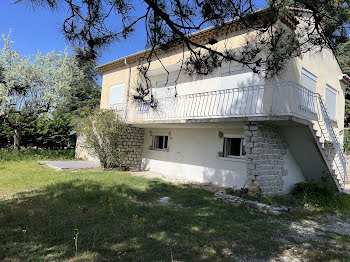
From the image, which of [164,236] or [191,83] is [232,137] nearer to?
[191,83]

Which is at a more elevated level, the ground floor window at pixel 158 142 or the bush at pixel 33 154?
the ground floor window at pixel 158 142

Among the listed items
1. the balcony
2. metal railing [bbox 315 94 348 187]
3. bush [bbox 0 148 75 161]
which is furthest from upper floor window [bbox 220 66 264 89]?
bush [bbox 0 148 75 161]

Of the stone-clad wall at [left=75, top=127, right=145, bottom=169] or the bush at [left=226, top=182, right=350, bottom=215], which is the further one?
the stone-clad wall at [left=75, top=127, right=145, bottom=169]

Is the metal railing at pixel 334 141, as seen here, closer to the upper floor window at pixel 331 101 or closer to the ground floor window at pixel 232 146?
the ground floor window at pixel 232 146

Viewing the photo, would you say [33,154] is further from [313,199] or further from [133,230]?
[313,199]

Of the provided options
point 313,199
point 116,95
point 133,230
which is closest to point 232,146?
point 313,199

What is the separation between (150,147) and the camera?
12656 millimetres

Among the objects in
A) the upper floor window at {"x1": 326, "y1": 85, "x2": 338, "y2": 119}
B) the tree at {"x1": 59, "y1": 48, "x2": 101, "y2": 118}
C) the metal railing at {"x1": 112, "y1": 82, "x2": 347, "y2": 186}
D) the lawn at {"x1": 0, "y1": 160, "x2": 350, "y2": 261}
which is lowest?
the lawn at {"x1": 0, "y1": 160, "x2": 350, "y2": 261}

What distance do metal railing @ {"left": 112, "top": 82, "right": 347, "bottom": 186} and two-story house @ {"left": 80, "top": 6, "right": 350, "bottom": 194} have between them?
32 mm

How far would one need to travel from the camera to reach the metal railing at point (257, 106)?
24.4 feet

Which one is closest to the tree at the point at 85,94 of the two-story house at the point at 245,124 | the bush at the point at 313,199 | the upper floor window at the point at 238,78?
the two-story house at the point at 245,124

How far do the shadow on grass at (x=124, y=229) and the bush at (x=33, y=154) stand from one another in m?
9.06

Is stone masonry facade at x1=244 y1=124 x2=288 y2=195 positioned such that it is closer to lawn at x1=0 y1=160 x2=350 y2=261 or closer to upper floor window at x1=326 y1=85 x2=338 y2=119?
lawn at x1=0 y1=160 x2=350 y2=261

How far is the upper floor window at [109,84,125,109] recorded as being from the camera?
13477mm
